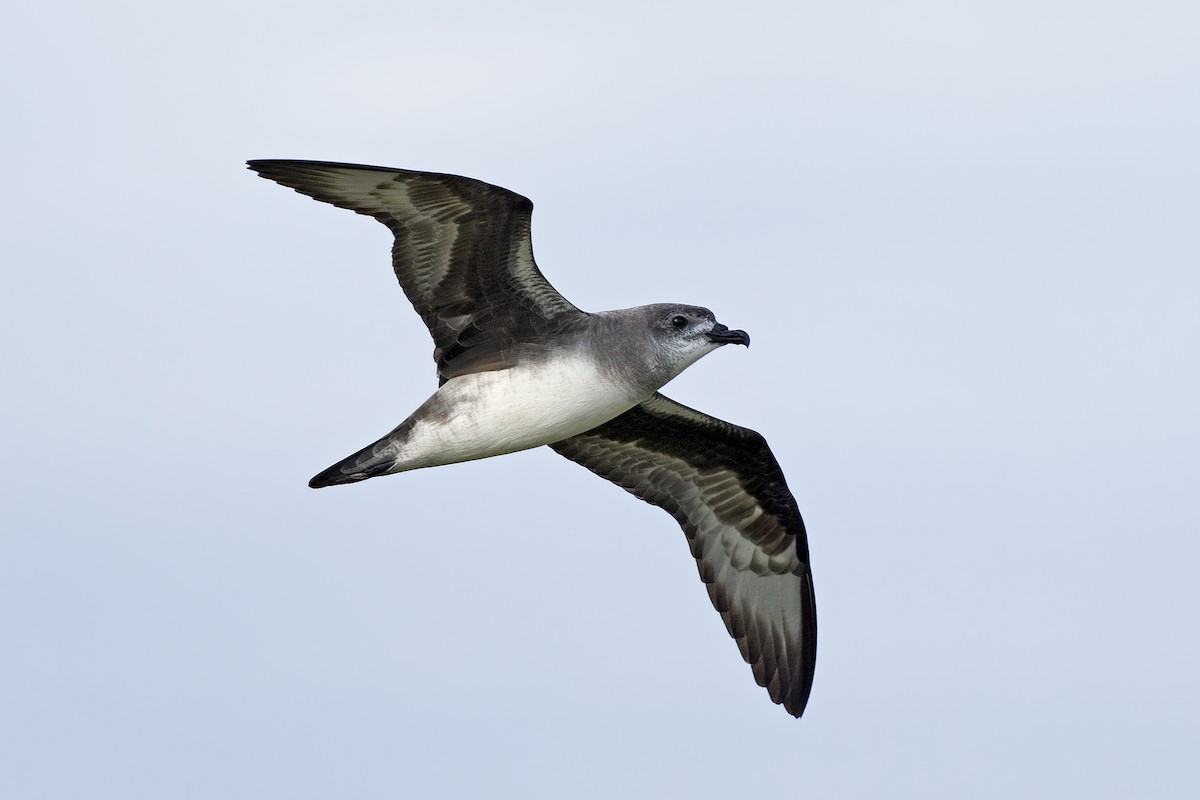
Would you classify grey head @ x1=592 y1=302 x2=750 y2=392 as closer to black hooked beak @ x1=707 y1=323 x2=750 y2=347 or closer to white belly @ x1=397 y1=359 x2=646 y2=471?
black hooked beak @ x1=707 y1=323 x2=750 y2=347

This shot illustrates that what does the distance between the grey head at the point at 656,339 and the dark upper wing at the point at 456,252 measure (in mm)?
450

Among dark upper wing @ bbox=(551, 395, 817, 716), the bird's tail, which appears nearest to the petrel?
the bird's tail

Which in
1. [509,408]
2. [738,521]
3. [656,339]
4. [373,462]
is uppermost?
[656,339]

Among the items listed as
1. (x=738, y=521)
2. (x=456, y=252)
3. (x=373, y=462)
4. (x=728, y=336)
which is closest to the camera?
(x=456, y=252)

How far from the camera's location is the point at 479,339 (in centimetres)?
1554

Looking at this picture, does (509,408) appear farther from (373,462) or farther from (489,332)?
(373,462)

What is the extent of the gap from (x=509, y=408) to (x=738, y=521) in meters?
3.47

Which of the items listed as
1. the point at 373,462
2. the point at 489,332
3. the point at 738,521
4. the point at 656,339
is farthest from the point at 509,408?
the point at 738,521

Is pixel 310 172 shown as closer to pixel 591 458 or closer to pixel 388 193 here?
pixel 388 193

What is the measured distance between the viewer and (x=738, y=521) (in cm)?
1786

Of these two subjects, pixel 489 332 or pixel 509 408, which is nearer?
pixel 509 408

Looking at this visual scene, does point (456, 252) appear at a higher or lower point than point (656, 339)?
higher

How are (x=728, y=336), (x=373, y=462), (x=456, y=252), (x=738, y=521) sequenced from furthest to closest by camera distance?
1. (x=738, y=521)
2. (x=728, y=336)
3. (x=373, y=462)
4. (x=456, y=252)

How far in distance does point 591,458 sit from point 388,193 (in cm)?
378
